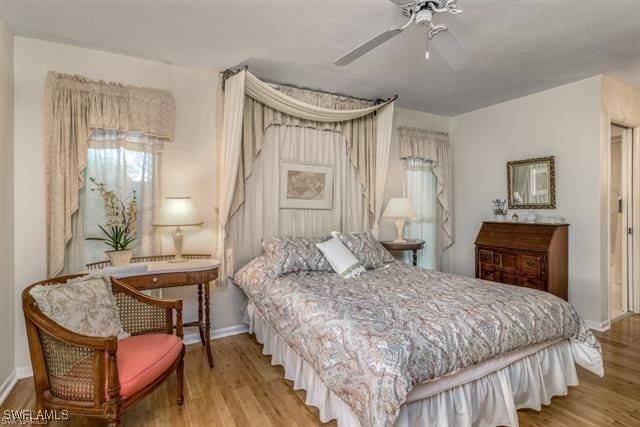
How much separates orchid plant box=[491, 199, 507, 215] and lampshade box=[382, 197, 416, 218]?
115 cm

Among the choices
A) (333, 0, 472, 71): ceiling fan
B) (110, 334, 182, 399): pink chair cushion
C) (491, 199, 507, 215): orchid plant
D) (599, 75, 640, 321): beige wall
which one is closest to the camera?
(110, 334, 182, 399): pink chair cushion

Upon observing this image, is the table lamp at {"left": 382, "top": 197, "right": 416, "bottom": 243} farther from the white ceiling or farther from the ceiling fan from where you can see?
the ceiling fan

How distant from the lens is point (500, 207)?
4.27 meters

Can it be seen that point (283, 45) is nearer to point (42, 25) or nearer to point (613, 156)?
point (42, 25)

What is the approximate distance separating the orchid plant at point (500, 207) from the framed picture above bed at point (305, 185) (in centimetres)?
221

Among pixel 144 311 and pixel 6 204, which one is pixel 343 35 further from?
pixel 6 204

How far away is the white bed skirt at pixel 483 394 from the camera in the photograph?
1.71 meters

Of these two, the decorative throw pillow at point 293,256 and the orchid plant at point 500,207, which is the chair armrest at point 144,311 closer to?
the decorative throw pillow at point 293,256

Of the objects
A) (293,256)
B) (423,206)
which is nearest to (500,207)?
(423,206)

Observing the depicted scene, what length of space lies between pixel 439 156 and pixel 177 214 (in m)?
3.66

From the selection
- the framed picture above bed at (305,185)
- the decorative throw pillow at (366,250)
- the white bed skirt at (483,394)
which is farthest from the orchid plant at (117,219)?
the decorative throw pillow at (366,250)

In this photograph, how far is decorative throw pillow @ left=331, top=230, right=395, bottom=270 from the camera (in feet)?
10.7

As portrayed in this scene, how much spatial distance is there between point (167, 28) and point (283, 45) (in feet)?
2.95

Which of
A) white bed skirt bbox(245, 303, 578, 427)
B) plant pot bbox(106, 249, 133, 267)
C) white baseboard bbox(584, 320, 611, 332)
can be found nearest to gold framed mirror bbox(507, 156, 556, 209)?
white baseboard bbox(584, 320, 611, 332)
